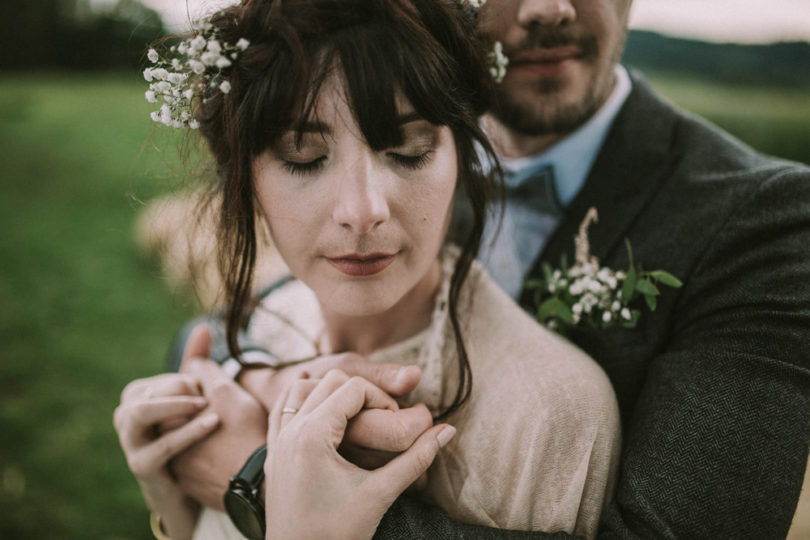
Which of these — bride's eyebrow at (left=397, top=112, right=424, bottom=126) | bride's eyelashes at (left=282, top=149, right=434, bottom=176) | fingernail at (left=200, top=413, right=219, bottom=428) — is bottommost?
fingernail at (left=200, top=413, right=219, bottom=428)

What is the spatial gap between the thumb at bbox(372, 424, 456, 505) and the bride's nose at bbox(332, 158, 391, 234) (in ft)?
1.97

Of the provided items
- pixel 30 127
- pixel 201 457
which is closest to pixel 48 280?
pixel 30 127

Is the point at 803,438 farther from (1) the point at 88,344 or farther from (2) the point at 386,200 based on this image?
(1) the point at 88,344

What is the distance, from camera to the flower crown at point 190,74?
4.80ft

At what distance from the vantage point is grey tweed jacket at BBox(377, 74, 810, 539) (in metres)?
1.47

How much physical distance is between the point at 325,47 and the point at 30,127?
11876mm

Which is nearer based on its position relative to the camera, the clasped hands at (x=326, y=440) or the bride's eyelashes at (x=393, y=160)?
the clasped hands at (x=326, y=440)

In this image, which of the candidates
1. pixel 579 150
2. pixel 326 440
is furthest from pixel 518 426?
pixel 579 150

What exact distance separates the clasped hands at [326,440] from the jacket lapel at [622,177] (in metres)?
0.97

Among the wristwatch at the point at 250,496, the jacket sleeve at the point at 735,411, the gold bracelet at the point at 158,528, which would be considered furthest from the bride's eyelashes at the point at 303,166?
the gold bracelet at the point at 158,528

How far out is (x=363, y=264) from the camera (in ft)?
5.31

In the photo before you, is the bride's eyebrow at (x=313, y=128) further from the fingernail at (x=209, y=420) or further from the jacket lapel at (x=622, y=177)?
the jacket lapel at (x=622, y=177)

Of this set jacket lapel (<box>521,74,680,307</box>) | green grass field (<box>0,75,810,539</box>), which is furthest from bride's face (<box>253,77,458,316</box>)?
jacket lapel (<box>521,74,680,307</box>)

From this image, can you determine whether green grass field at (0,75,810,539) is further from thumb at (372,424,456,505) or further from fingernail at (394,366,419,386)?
thumb at (372,424,456,505)
